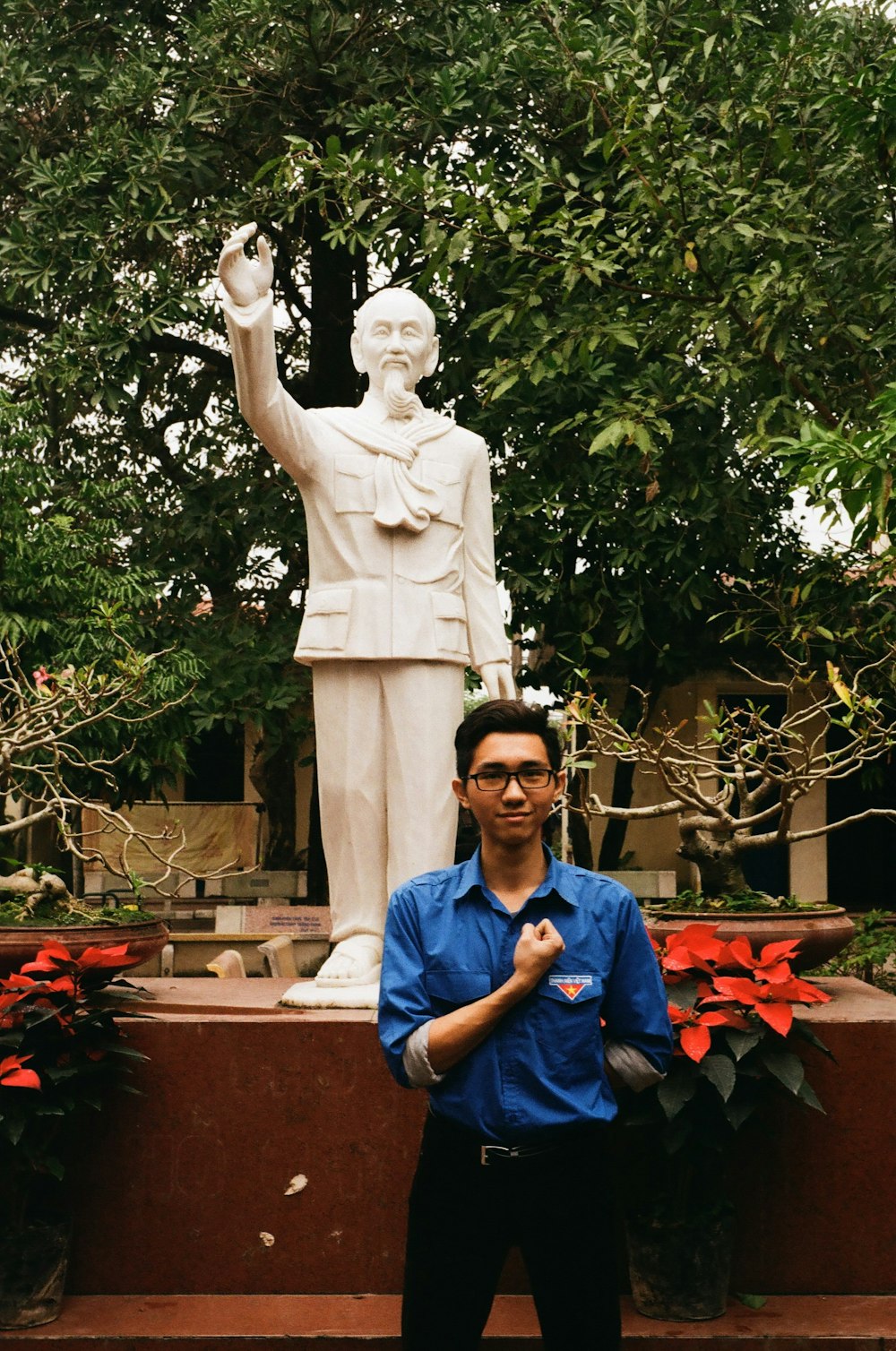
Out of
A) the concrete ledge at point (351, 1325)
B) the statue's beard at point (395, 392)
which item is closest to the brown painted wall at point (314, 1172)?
the concrete ledge at point (351, 1325)

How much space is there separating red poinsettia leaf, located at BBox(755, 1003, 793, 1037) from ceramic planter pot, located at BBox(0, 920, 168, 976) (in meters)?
1.79

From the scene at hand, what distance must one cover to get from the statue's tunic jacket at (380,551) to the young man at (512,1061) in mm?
1997

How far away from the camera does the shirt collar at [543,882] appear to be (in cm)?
270

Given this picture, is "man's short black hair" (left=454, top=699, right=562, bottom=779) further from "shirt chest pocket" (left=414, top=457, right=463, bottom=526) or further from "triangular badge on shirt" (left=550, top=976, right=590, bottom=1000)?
"shirt chest pocket" (left=414, top=457, right=463, bottom=526)

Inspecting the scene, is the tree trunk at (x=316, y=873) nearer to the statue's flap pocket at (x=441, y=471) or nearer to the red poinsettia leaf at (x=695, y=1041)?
the statue's flap pocket at (x=441, y=471)

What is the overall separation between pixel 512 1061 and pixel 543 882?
335mm

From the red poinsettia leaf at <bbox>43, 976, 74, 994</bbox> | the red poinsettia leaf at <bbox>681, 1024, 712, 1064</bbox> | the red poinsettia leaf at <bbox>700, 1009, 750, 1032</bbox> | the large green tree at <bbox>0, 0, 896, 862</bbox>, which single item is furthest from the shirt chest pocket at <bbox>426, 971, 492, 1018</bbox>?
the large green tree at <bbox>0, 0, 896, 862</bbox>

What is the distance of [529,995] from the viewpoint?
262 centimetres

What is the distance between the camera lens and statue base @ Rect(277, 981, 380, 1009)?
4383 millimetres

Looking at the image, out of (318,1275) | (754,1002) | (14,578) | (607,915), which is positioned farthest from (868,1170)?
(14,578)

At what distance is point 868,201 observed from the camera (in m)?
7.56

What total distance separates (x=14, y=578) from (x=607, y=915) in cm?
766

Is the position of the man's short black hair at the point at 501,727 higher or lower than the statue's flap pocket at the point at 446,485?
lower

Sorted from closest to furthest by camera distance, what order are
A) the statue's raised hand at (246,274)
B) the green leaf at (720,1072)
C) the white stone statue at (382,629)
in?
1. the green leaf at (720,1072)
2. the statue's raised hand at (246,274)
3. the white stone statue at (382,629)
